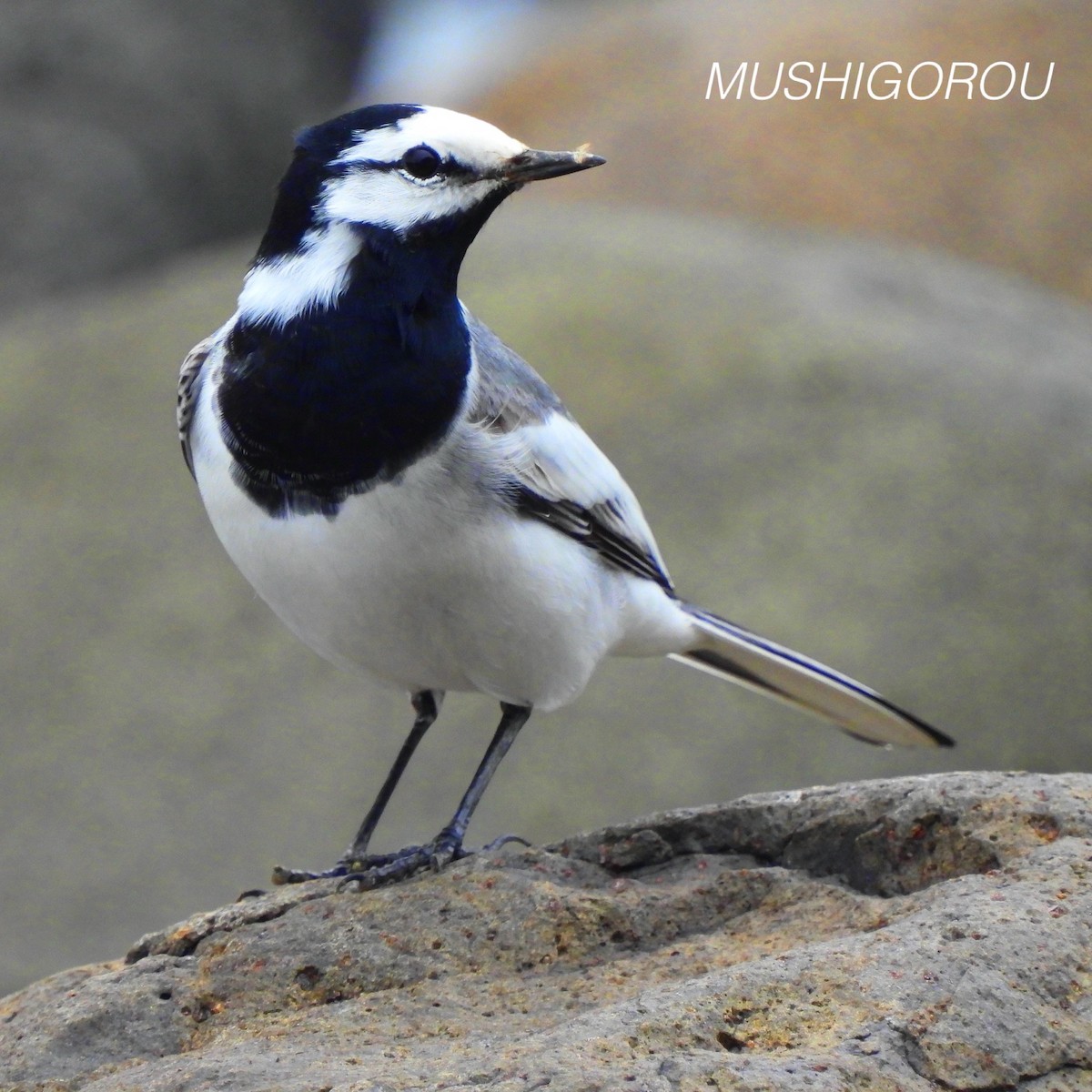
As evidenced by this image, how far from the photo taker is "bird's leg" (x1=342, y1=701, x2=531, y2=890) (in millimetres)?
4074

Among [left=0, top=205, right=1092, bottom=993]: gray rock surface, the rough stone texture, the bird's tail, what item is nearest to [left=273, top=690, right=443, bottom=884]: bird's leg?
the rough stone texture

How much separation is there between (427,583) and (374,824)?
40.4 inches

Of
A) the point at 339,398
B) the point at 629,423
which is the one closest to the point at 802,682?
the point at 339,398

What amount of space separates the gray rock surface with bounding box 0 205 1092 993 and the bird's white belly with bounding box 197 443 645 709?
4225 millimetres

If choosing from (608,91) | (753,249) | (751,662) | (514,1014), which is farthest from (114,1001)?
(608,91)

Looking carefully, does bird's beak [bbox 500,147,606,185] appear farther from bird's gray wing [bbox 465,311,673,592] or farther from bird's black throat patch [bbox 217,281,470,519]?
bird's gray wing [bbox 465,311,673,592]

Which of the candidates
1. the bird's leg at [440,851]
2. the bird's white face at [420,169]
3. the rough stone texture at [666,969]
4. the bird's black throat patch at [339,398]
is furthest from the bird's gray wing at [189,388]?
the rough stone texture at [666,969]

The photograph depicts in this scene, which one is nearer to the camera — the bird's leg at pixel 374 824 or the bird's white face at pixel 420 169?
the bird's white face at pixel 420 169

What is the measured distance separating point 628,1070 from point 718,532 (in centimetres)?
663

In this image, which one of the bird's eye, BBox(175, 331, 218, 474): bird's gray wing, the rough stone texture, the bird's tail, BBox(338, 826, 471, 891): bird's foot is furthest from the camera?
the bird's tail

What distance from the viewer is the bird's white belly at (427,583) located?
12.6ft

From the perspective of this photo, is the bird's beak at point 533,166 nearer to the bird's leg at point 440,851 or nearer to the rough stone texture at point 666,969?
the bird's leg at point 440,851

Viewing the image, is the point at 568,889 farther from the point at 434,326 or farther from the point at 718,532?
the point at 718,532

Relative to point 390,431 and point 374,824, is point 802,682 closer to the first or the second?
point 374,824
